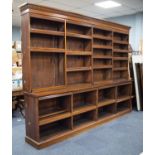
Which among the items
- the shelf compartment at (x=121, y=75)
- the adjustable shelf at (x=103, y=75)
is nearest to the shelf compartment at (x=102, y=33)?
the adjustable shelf at (x=103, y=75)

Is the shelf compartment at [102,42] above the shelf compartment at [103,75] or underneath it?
above

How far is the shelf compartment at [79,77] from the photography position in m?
3.96

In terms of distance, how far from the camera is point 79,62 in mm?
4117

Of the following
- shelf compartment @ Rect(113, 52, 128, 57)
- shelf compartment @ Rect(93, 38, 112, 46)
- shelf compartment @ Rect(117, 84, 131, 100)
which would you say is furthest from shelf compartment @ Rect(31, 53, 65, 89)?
shelf compartment @ Rect(117, 84, 131, 100)

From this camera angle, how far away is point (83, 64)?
4191mm

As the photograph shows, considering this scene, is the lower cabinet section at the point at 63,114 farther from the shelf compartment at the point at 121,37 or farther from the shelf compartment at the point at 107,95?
the shelf compartment at the point at 121,37

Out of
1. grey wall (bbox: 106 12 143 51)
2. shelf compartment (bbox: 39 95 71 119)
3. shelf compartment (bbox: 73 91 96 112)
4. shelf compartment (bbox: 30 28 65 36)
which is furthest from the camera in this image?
grey wall (bbox: 106 12 143 51)

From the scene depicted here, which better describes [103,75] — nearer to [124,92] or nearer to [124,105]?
[124,92]

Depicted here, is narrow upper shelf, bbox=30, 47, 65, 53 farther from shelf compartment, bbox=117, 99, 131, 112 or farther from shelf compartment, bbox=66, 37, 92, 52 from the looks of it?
shelf compartment, bbox=117, 99, 131, 112

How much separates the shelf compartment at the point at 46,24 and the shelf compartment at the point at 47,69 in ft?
1.51

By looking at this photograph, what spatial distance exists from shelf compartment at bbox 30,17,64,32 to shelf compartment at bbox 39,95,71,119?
1270 millimetres

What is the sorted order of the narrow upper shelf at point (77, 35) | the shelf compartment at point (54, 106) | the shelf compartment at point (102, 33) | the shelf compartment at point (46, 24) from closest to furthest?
the shelf compartment at point (46, 24) → the shelf compartment at point (54, 106) → the narrow upper shelf at point (77, 35) → the shelf compartment at point (102, 33)

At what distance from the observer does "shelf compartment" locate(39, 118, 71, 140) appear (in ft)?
11.0

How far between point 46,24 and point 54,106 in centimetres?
152
